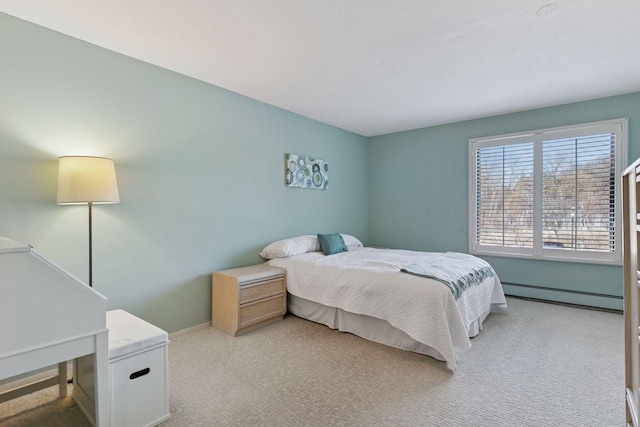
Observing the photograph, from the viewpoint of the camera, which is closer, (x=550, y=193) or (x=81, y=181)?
(x=81, y=181)

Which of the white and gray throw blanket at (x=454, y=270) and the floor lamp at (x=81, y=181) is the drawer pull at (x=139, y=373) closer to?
the floor lamp at (x=81, y=181)

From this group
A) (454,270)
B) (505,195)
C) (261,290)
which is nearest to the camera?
(454,270)

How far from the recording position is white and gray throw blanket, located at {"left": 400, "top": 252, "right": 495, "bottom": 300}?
2574 millimetres

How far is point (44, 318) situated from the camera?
1316 mm

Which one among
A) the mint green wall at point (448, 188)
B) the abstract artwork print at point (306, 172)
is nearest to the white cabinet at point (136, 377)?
the abstract artwork print at point (306, 172)

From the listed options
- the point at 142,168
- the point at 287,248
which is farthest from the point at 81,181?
the point at 287,248

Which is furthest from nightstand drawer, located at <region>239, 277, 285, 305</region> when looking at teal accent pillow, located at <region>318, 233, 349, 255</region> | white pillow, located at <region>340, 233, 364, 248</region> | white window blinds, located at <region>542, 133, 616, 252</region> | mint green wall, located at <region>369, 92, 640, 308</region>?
white window blinds, located at <region>542, 133, 616, 252</region>

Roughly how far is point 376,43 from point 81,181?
2.34 meters

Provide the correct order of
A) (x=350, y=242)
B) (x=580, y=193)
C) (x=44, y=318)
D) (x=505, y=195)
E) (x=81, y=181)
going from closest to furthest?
(x=44, y=318), (x=81, y=181), (x=580, y=193), (x=505, y=195), (x=350, y=242)

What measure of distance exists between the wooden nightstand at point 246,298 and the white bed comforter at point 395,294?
20cm

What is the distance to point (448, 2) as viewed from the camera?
192 cm

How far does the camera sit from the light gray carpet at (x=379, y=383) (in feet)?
5.74

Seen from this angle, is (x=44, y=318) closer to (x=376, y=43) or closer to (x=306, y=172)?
(x=376, y=43)

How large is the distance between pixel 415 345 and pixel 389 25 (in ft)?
8.06
